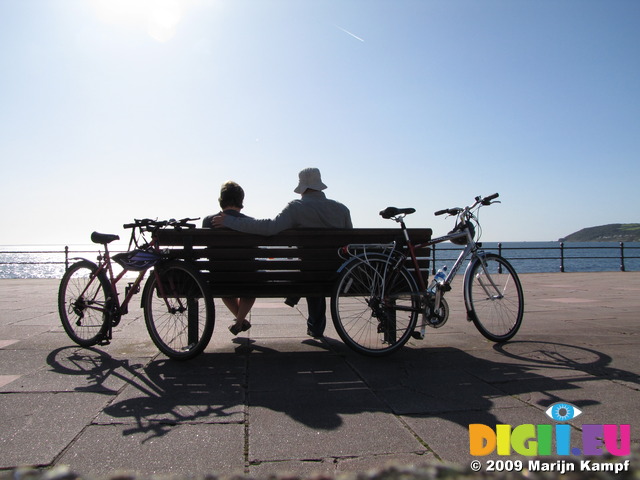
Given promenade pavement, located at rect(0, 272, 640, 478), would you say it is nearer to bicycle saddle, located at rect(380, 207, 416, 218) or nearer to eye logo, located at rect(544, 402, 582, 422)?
eye logo, located at rect(544, 402, 582, 422)

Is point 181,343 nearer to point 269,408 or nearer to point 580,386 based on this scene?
point 269,408

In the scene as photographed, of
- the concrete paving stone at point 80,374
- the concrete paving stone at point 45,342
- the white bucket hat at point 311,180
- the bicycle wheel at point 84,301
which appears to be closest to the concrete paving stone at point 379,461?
the concrete paving stone at point 80,374

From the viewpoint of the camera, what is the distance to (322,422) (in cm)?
221

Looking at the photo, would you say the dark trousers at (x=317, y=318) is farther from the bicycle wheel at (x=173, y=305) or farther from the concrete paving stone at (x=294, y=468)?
the concrete paving stone at (x=294, y=468)

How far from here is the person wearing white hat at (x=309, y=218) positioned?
385cm

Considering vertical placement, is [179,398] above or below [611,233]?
below

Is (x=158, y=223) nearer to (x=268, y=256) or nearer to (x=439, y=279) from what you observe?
(x=268, y=256)

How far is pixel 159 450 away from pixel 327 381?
1.26 metres

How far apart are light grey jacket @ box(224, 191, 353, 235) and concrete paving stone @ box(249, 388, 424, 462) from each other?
151 cm

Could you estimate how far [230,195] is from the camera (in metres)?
4.62

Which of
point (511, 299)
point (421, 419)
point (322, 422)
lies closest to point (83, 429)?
point (322, 422)

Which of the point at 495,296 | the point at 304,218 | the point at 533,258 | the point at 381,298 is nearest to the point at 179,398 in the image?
the point at 381,298

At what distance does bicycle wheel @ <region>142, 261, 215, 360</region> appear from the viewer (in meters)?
3.55

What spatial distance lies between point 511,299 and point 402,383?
1748mm
